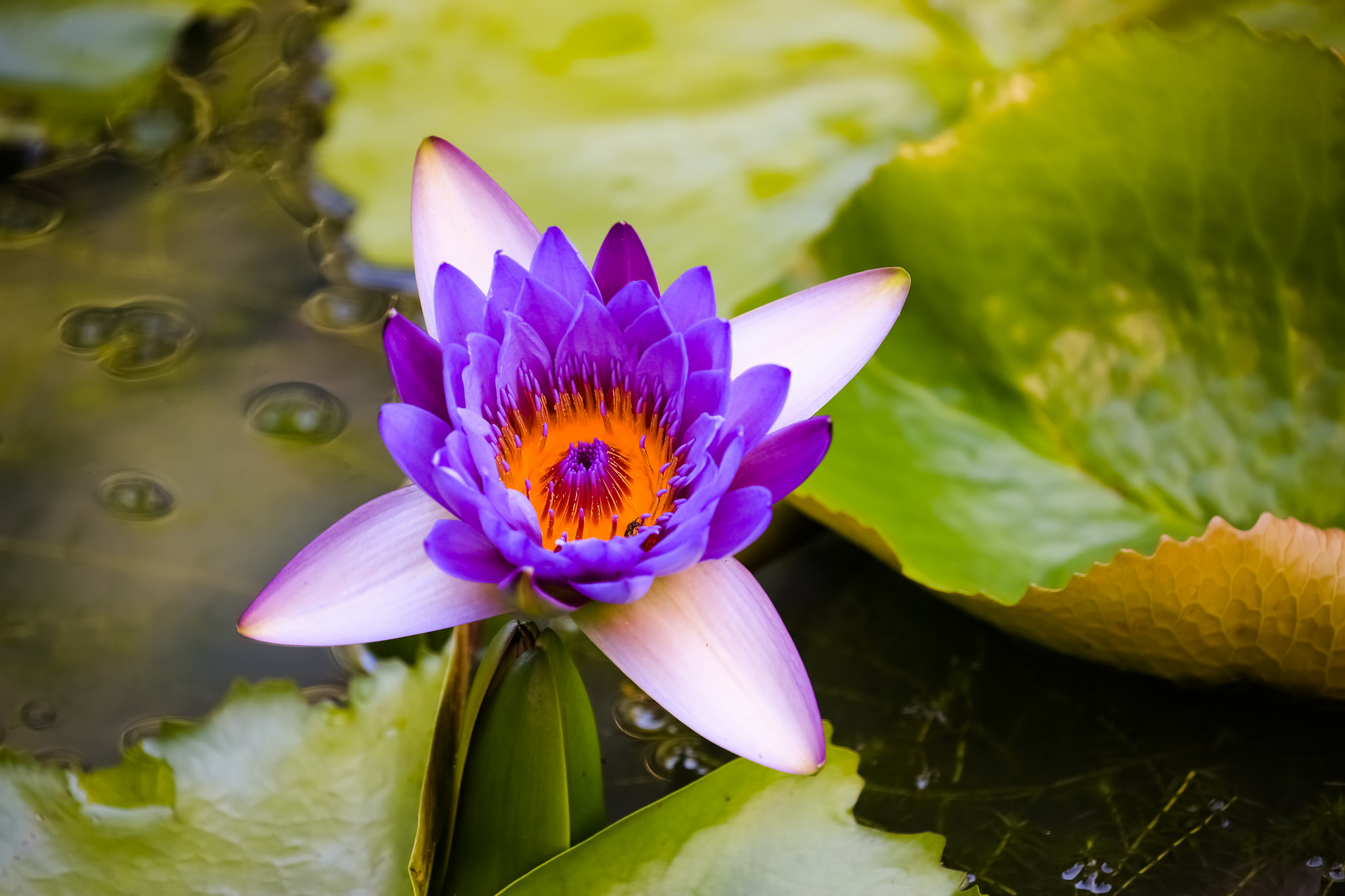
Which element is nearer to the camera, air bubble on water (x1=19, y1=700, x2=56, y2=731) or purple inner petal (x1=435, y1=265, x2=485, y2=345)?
purple inner petal (x1=435, y1=265, x2=485, y2=345)

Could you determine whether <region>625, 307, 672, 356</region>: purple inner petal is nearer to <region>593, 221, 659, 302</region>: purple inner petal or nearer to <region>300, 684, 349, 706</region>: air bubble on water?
<region>593, 221, 659, 302</region>: purple inner petal

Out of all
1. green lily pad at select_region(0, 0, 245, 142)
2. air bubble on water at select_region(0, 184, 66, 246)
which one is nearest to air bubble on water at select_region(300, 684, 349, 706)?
air bubble on water at select_region(0, 184, 66, 246)

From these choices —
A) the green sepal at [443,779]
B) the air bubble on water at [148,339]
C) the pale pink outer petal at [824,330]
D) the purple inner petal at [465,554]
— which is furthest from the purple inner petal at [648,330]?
the air bubble on water at [148,339]

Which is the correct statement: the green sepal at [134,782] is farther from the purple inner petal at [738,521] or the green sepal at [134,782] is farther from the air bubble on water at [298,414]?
the purple inner petal at [738,521]

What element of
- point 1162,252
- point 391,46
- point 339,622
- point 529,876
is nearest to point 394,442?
point 339,622

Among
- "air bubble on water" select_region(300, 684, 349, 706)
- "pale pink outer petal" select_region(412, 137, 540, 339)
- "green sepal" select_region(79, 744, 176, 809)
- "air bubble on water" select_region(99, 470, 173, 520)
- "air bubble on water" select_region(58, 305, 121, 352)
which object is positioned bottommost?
"air bubble on water" select_region(300, 684, 349, 706)

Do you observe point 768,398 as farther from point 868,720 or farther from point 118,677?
point 118,677
